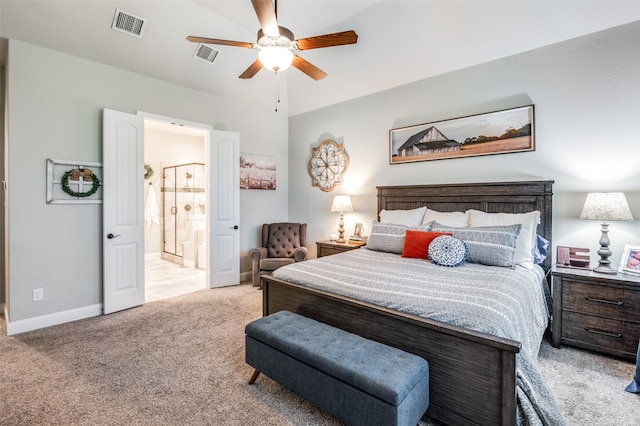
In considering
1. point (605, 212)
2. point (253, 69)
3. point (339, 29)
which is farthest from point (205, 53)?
Result: point (605, 212)

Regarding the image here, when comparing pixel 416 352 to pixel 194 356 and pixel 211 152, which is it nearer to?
pixel 194 356

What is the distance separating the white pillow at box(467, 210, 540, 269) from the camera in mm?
2758

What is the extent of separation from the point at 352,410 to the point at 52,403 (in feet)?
6.49

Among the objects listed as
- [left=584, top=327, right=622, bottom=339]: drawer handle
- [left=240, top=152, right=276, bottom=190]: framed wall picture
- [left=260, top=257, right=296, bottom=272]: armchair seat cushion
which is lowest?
[left=584, top=327, right=622, bottom=339]: drawer handle

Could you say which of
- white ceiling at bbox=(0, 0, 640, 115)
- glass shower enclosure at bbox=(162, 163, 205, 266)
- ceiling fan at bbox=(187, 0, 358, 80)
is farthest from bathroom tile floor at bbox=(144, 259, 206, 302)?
ceiling fan at bbox=(187, 0, 358, 80)

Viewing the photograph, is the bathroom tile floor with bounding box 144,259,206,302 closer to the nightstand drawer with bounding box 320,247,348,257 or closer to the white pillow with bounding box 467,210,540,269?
the nightstand drawer with bounding box 320,247,348,257

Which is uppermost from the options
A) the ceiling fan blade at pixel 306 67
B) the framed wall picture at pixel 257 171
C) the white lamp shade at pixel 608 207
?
the ceiling fan blade at pixel 306 67

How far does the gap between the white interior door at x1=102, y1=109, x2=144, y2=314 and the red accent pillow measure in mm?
3318

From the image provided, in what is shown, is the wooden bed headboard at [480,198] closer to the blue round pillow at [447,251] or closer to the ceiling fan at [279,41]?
the blue round pillow at [447,251]

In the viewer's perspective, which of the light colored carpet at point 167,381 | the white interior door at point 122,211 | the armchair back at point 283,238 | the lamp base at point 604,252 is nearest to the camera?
the light colored carpet at point 167,381

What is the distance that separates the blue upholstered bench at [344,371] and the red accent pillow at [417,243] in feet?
4.76

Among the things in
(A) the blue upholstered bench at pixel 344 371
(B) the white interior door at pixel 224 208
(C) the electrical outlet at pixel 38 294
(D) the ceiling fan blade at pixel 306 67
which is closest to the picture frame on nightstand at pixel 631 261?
(A) the blue upholstered bench at pixel 344 371

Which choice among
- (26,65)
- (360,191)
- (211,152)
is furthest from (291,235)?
(26,65)

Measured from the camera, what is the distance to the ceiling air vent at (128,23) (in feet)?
10.4
